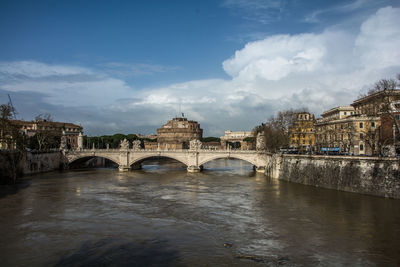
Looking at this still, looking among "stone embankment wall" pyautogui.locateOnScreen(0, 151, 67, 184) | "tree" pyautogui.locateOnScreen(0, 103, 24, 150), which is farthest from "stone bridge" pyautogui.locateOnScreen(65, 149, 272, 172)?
"tree" pyautogui.locateOnScreen(0, 103, 24, 150)

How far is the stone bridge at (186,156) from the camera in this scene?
6228cm

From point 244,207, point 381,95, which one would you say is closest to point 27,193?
point 244,207

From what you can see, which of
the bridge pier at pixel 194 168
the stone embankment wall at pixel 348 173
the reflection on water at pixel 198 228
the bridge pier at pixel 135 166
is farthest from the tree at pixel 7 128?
the stone embankment wall at pixel 348 173

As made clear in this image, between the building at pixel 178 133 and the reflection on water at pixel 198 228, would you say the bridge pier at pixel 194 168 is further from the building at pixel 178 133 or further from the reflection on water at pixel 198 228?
the building at pixel 178 133

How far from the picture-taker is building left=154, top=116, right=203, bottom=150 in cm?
14712

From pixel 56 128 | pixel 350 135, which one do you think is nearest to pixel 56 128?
pixel 56 128

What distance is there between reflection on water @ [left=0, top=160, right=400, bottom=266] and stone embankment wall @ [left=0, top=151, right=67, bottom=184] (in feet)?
32.6

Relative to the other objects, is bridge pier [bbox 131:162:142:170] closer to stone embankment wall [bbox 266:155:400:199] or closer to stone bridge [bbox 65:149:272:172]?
stone bridge [bbox 65:149:272:172]

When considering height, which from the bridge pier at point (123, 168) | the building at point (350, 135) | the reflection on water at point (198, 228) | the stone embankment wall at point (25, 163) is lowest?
the reflection on water at point (198, 228)

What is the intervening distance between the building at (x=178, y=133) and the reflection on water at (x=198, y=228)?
107730mm

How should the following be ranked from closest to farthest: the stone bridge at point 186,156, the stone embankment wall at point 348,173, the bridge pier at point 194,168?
1. the stone embankment wall at point 348,173
2. the stone bridge at point 186,156
3. the bridge pier at point 194,168

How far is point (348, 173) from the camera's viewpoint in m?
36.9

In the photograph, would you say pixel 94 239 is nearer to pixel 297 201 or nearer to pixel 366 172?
pixel 297 201

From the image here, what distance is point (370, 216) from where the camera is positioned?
26047mm
